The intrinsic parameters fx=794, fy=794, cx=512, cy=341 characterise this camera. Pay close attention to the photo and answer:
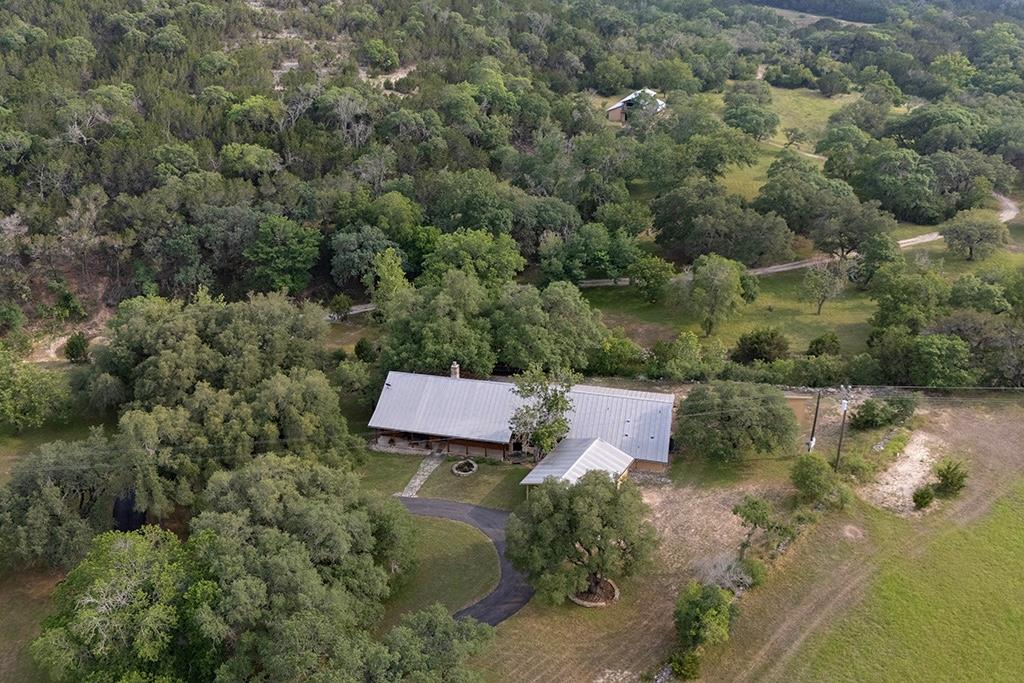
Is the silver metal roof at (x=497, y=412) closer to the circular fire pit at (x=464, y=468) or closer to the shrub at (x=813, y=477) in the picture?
the circular fire pit at (x=464, y=468)

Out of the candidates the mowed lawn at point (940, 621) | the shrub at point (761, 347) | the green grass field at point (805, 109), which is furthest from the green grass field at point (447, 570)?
the green grass field at point (805, 109)

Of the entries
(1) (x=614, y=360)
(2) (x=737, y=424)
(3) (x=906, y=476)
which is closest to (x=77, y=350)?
(1) (x=614, y=360)

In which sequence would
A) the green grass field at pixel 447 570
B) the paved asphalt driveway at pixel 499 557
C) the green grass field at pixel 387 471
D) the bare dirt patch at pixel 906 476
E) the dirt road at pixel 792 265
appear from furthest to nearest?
the dirt road at pixel 792 265, the green grass field at pixel 387 471, the bare dirt patch at pixel 906 476, the green grass field at pixel 447 570, the paved asphalt driveway at pixel 499 557

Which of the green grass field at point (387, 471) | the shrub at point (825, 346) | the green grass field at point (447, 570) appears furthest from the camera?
the shrub at point (825, 346)

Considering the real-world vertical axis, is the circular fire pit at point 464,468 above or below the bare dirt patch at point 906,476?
below

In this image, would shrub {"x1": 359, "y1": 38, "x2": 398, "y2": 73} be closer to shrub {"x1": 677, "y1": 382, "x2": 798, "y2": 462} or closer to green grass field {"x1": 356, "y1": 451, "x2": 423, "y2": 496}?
green grass field {"x1": 356, "y1": 451, "x2": 423, "y2": 496}

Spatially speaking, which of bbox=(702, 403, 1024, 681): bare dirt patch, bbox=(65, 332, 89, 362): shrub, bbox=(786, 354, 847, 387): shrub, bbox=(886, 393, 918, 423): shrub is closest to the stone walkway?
bbox=(702, 403, 1024, 681): bare dirt patch

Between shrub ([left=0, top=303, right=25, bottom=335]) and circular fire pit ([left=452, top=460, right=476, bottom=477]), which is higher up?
shrub ([left=0, top=303, right=25, bottom=335])
